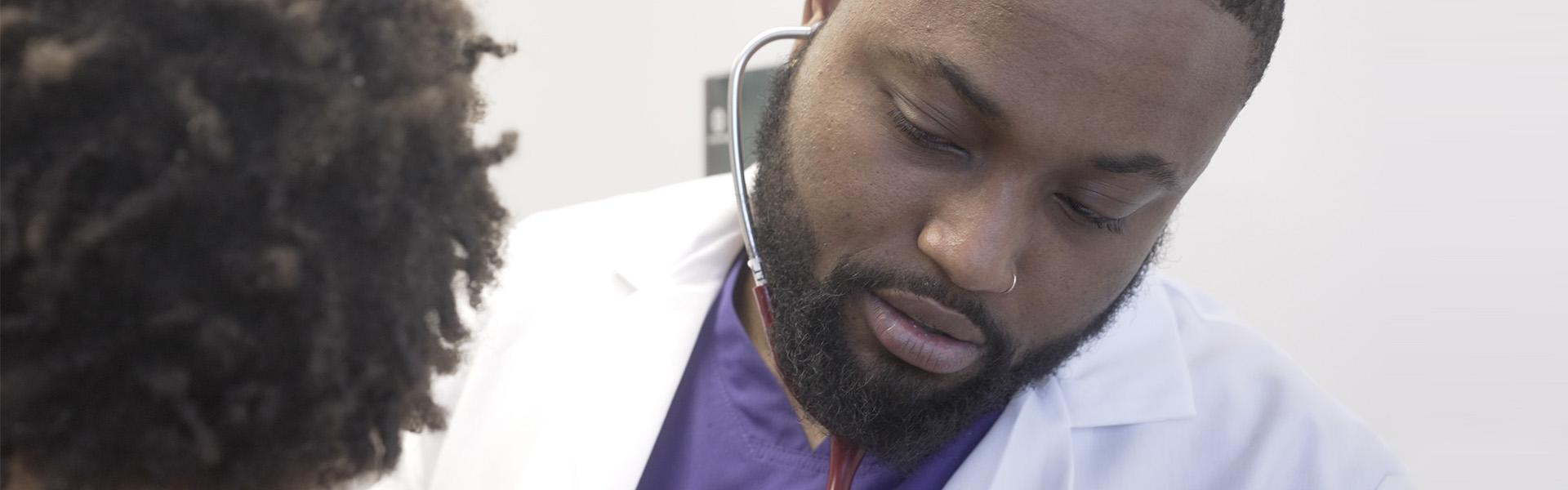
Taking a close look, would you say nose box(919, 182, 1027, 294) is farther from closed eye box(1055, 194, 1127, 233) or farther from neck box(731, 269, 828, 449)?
neck box(731, 269, 828, 449)

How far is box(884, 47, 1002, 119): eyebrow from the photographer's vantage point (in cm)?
70

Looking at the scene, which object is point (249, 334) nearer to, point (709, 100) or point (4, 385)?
point (4, 385)

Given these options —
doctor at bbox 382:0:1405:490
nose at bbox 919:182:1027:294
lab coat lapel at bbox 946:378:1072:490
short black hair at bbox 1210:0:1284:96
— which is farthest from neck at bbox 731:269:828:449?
short black hair at bbox 1210:0:1284:96

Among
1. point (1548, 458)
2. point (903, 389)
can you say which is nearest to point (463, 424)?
point (903, 389)

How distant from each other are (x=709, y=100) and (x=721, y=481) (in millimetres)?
950

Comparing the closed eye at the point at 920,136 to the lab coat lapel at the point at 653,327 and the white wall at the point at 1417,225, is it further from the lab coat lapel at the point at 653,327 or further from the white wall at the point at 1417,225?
the white wall at the point at 1417,225

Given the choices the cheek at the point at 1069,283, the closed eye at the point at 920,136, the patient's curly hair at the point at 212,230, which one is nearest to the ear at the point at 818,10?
the closed eye at the point at 920,136

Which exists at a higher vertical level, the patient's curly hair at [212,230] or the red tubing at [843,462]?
the patient's curly hair at [212,230]

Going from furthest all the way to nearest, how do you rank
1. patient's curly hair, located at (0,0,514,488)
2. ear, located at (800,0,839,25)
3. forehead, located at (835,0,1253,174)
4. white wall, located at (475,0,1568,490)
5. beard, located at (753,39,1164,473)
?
1. white wall, located at (475,0,1568,490)
2. ear, located at (800,0,839,25)
3. beard, located at (753,39,1164,473)
4. forehead, located at (835,0,1253,174)
5. patient's curly hair, located at (0,0,514,488)

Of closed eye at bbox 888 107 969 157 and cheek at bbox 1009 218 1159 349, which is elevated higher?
closed eye at bbox 888 107 969 157

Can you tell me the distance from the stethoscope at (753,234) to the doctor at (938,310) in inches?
0.6

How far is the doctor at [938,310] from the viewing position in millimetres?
710

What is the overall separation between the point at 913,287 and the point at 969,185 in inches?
3.1

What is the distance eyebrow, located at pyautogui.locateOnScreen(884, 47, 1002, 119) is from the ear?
16 centimetres
